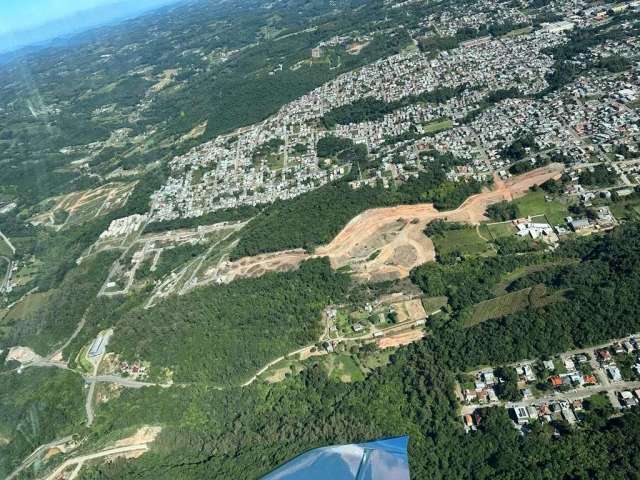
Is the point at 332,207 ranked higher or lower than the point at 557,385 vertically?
higher

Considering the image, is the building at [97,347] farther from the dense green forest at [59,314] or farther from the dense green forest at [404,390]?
the dense green forest at [59,314]

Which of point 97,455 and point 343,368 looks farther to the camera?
point 343,368

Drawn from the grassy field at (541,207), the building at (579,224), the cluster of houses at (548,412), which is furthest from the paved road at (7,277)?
the building at (579,224)

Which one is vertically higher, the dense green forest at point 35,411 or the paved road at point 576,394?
the dense green forest at point 35,411

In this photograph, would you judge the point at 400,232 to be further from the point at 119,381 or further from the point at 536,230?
the point at 119,381

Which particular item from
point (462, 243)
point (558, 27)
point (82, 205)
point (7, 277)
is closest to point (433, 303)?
point (462, 243)

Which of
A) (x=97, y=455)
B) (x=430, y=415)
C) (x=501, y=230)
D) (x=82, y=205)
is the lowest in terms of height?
(x=430, y=415)

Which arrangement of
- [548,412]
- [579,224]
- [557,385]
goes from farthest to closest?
[579,224] → [557,385] → [548,412]
